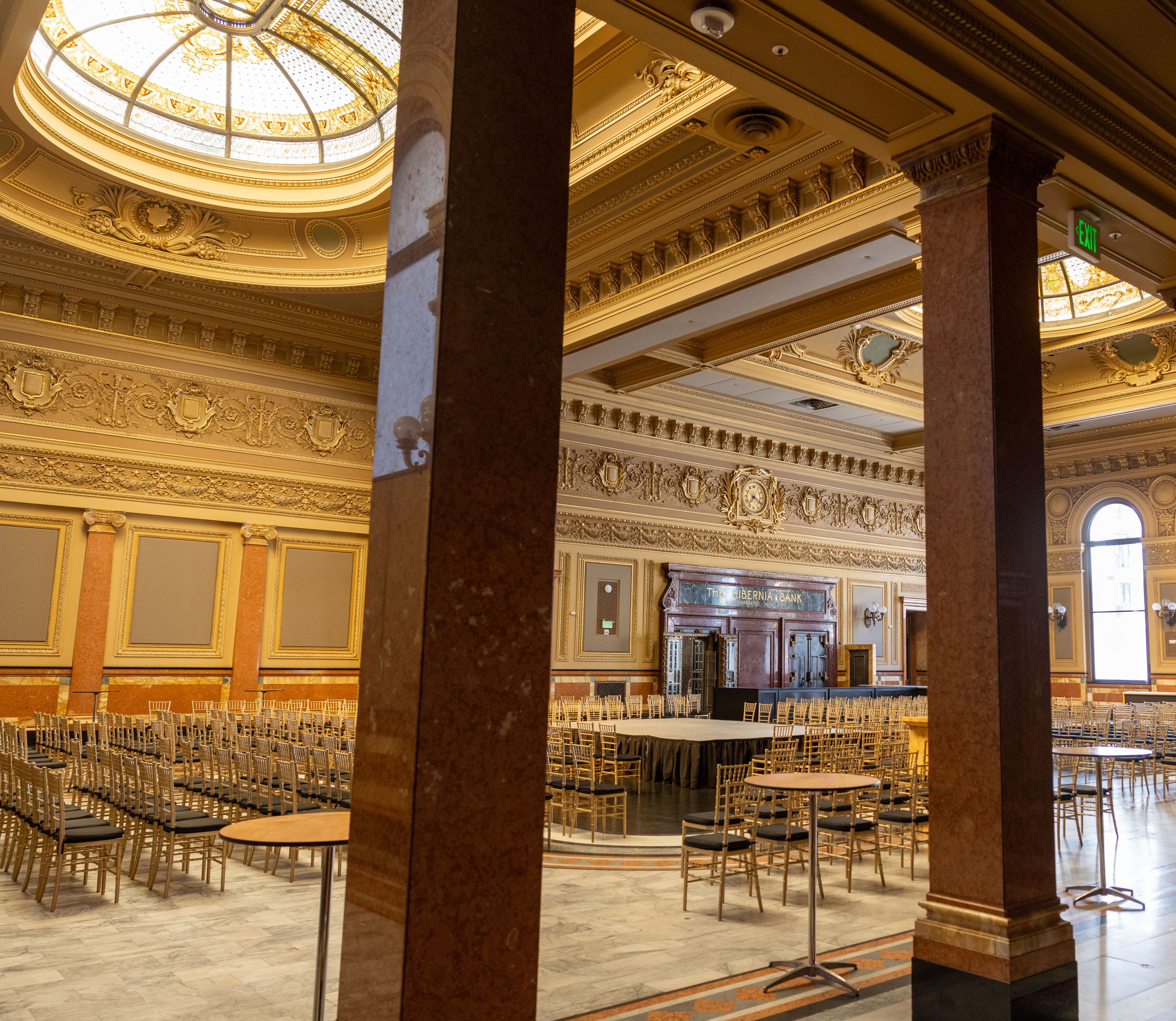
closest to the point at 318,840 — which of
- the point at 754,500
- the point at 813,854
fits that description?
the point at 813,854

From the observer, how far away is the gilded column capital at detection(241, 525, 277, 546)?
50.6ft

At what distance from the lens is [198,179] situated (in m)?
14.1

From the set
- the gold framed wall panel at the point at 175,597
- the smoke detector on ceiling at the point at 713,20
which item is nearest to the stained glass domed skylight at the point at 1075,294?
the gold framed wall panel at the point at 175,597

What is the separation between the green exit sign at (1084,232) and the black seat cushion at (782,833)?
13.7 feet

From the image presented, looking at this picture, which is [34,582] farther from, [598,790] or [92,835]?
[598,790]

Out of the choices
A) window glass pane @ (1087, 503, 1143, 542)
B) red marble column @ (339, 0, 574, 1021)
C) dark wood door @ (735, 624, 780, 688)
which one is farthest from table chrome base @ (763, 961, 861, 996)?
window glass pane @ (1087, 503, 1143, 542)

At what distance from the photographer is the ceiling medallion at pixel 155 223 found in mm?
13375

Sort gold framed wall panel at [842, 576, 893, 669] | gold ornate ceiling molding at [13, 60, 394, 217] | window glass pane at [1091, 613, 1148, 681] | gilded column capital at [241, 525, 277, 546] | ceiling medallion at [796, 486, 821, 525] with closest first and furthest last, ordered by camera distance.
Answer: gold ornate ceiling molding at [13, 60, 394, 217] < gilded column capital at [241, 525, 277, 546] < window glass pane at [1091, 613, 1148, 681] < ceiling medallion at [796, 486, 821, 525] < gold framed wall panel at [842, 576, 893, 669]

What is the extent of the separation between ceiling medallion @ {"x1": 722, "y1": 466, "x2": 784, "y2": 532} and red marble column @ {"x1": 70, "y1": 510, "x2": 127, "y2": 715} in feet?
40.4

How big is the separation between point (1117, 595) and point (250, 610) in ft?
63.2

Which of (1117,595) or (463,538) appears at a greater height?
(1117,595)

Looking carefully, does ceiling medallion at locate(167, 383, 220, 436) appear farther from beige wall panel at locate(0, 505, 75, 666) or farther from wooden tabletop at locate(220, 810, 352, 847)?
wooden tabletop at locate(220, 810, 352, 847)

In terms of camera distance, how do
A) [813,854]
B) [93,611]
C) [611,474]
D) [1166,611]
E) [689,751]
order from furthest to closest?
1. [1166,611]
2. [611,474]
3. [93,611]
4. [689,751]
5. [813,854]

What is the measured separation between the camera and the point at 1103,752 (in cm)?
689
